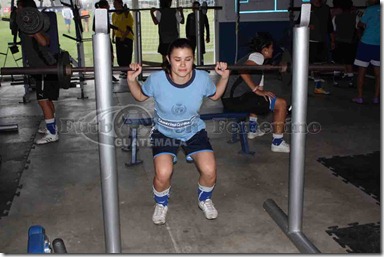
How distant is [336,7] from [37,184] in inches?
176

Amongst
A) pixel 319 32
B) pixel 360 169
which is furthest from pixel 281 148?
pixel 319 32

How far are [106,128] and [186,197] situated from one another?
3.83 feet

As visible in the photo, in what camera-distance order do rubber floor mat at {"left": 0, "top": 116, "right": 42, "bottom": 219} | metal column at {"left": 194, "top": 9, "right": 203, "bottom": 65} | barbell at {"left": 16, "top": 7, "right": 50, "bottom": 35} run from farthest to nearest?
1. metal column at {"left": 194, "top": 9, "right": 203, "bottom": 65}
2. rubber floor mat at {"left": 0, "top": 116, "right": 42, "bottom": 219}
3. barbell at {"left": 16, "top": 7, "right": 50, "bottom": 35}

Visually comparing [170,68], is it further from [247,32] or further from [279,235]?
[247,32]

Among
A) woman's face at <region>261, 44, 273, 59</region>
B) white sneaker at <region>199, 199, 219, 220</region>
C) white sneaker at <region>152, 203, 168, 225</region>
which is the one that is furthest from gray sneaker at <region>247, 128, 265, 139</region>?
white sneaker at <region>152, 203, 168, 225</region>

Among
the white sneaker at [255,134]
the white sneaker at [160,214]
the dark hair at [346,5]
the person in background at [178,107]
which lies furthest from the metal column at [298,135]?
the dark hair at [346,5]

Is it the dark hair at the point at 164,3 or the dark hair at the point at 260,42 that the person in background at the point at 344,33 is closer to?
the dark hair at the point at 164,3

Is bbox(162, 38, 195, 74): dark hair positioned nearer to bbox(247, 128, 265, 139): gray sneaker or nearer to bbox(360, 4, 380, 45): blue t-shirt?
bbox(247, 128, 265, 139): gray sneaker

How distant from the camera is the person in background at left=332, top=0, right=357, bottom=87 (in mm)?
6118

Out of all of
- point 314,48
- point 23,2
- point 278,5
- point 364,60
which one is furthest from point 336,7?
point 23,2

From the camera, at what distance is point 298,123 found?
216cm

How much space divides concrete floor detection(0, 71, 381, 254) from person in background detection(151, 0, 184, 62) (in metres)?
2.66

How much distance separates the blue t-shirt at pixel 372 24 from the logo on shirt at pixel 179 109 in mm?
3402

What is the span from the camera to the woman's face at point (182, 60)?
2.19m
